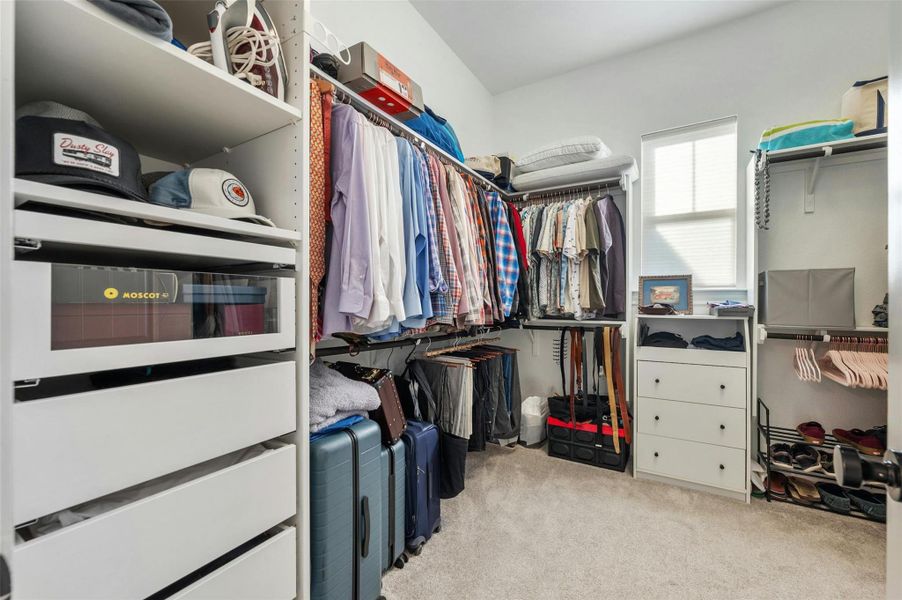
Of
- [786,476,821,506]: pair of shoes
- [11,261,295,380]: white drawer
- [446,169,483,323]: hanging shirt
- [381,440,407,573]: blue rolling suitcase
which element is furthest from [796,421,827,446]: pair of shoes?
[11,261,295,380]: white drawer

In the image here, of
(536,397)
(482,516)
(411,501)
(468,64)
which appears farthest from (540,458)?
(468,64)

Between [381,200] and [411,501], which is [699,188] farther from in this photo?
[411,501]

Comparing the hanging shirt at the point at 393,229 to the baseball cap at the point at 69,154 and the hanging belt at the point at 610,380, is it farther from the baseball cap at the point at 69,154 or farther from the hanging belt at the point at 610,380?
the hanging belt at the point at 610,380

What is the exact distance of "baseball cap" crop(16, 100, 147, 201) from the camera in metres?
0.65

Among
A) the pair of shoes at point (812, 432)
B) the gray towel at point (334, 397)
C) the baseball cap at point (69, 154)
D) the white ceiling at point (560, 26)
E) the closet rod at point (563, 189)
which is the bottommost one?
the pair of shoes at point (812, 432)

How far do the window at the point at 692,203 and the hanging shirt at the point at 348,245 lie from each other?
7.69 ft

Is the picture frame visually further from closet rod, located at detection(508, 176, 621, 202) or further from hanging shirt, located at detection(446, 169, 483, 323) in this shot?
hanging shirt, located at detection(446, 169, 483, 323)

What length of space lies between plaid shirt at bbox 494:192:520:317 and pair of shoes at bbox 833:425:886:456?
195 cm

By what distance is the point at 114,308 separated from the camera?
710mm

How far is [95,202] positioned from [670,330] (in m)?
3.06

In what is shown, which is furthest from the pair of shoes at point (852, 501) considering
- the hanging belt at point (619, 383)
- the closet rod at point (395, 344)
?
the closet rod at point (395, 344)

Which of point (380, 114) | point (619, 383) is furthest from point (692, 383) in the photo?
point (380, 114)

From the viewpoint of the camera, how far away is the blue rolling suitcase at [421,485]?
1615 mm

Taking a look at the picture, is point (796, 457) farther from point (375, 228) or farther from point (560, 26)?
point (560, 26)
